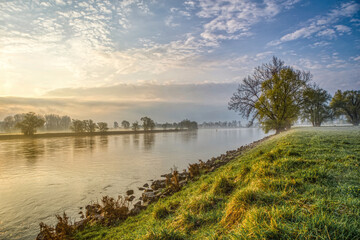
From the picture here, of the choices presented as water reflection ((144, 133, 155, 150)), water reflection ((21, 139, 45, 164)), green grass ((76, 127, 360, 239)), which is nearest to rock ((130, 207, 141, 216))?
green grass ((76, 127, 360, 239))

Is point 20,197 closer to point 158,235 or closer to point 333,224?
point 158,235

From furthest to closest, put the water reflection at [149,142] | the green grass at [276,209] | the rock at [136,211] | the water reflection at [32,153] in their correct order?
the water reflection at [149,142]
the water reflection at [32,153]
the rock at [136,211]
the green grass at [276,209]

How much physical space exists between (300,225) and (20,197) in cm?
1665

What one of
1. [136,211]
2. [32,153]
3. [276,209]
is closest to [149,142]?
[32,153]

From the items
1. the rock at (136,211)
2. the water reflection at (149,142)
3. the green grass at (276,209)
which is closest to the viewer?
the green grass at (276,209)

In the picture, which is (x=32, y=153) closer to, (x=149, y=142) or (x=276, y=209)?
(x=149, y=142)

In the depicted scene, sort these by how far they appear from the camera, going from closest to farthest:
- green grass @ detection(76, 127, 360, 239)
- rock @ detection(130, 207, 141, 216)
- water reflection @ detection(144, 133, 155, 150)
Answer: green grass @ detection(76, 127, 360, 239)
rock @ detection(130, 207, 141, 216)
water reflection @ detection(144, 133, 155, 150)

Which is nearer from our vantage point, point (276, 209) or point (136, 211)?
point (276, 209)

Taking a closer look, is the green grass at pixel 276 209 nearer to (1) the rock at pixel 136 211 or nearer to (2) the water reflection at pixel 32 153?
(1) the rock at pixel 136 211

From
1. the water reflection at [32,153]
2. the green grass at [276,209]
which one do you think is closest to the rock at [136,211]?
the green grass at [276,209]

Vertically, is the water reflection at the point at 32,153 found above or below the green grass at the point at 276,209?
below

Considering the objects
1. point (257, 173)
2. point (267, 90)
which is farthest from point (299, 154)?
point (267, 90)

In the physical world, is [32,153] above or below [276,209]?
below

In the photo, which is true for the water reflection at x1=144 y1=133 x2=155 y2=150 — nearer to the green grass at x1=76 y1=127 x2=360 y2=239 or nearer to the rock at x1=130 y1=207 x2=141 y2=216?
the rock at x1=130 y1=207 x2=141 y2=216
